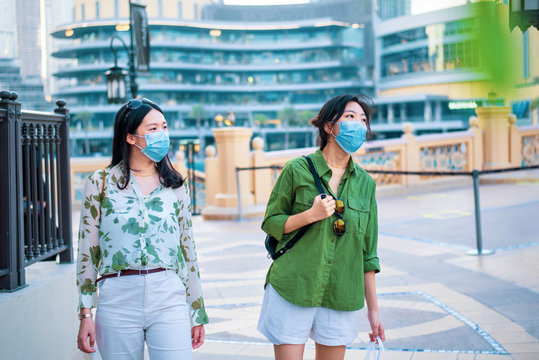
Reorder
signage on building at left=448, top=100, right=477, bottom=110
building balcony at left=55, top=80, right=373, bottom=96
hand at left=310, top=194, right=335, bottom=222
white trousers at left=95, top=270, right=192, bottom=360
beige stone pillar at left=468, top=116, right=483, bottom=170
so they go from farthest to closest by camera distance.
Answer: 1. building balcony at left=55, top=80, right=373, bottom=96
2. beige stone pillar at left=468, top=116, right=483, bottom=170
3. hand at left=310, top=194, right=335, bottom=222
4. white trousers at left=95, top=270, right=192, bottom=360
5. signage on building at left=448, top=100, right=477, bottom=110

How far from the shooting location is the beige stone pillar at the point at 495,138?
709 inches

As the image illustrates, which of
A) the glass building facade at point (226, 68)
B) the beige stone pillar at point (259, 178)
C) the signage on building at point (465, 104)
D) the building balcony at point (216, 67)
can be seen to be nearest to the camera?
the signage on building at point (465, 104)

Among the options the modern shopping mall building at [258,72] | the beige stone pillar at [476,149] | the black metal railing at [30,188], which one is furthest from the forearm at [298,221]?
the modern shopping mall building at [258,72]

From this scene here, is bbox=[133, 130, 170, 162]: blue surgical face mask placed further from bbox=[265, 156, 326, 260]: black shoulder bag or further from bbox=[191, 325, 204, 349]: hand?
bbox=[191, 325, 204, 349]: hand

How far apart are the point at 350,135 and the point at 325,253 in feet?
1.80

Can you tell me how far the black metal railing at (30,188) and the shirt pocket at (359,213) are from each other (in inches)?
77.7

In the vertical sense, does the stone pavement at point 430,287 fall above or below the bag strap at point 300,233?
below

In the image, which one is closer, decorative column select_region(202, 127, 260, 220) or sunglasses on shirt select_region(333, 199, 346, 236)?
sunglasses on shirt select_region(333, 199, 346, 236)

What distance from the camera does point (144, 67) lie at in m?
15.4

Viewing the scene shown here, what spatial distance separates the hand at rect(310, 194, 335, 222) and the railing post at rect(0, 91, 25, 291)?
1.89 meters

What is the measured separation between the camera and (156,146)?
2.72m

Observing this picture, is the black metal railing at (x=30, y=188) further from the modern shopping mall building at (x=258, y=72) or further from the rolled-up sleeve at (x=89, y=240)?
the modern shopping mall building at (x=258, y=72)

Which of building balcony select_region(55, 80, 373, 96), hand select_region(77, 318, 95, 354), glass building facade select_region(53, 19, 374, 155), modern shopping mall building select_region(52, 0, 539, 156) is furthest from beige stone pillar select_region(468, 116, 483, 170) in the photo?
building balcony select_region(55, 80, 373, 96)

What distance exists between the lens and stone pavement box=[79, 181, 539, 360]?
15.6 ft
